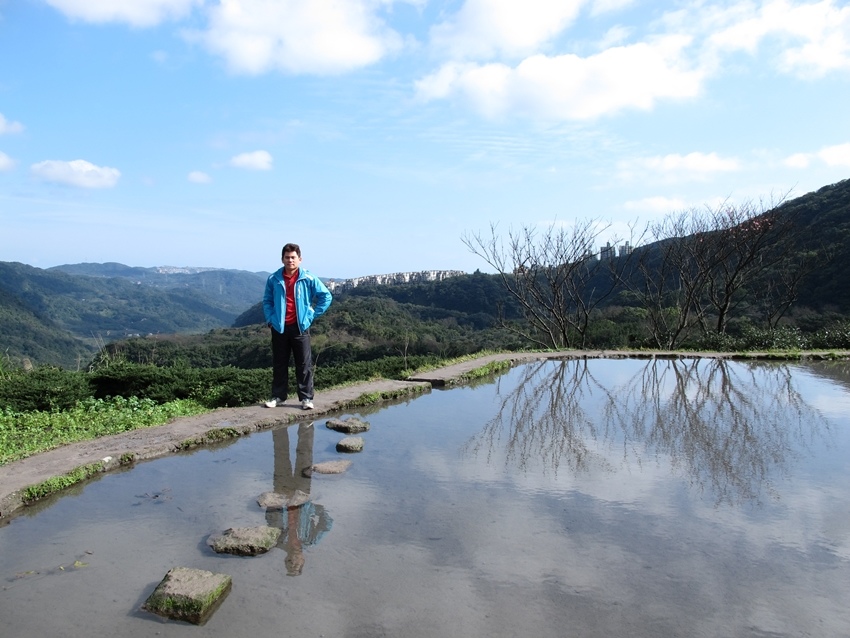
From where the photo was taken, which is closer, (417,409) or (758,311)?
(417,409)

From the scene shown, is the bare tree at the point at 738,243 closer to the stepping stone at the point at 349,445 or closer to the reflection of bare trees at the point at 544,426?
the reflection of bare trees at the point at 544,426

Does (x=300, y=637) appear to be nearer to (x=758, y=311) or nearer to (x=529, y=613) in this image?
(x=529, y=613)

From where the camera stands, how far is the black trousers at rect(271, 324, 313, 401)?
17.9ft

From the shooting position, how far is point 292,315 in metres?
5.44

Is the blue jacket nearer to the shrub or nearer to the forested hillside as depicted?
the shrub

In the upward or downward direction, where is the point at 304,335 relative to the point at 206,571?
upward

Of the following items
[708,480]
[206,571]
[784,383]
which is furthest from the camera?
[784,383]

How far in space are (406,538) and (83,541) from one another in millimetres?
1422

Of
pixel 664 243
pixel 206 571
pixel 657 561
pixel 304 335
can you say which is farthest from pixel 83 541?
pixel 664 243

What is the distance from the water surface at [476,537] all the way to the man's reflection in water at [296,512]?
0.01m

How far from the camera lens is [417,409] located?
5.82 meters

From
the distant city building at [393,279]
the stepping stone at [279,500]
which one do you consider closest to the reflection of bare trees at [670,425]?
the stepping stone at [279,500]

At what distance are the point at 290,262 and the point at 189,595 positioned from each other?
3.65m

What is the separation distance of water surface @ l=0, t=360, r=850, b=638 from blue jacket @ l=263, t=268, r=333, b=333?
1.08 metres
